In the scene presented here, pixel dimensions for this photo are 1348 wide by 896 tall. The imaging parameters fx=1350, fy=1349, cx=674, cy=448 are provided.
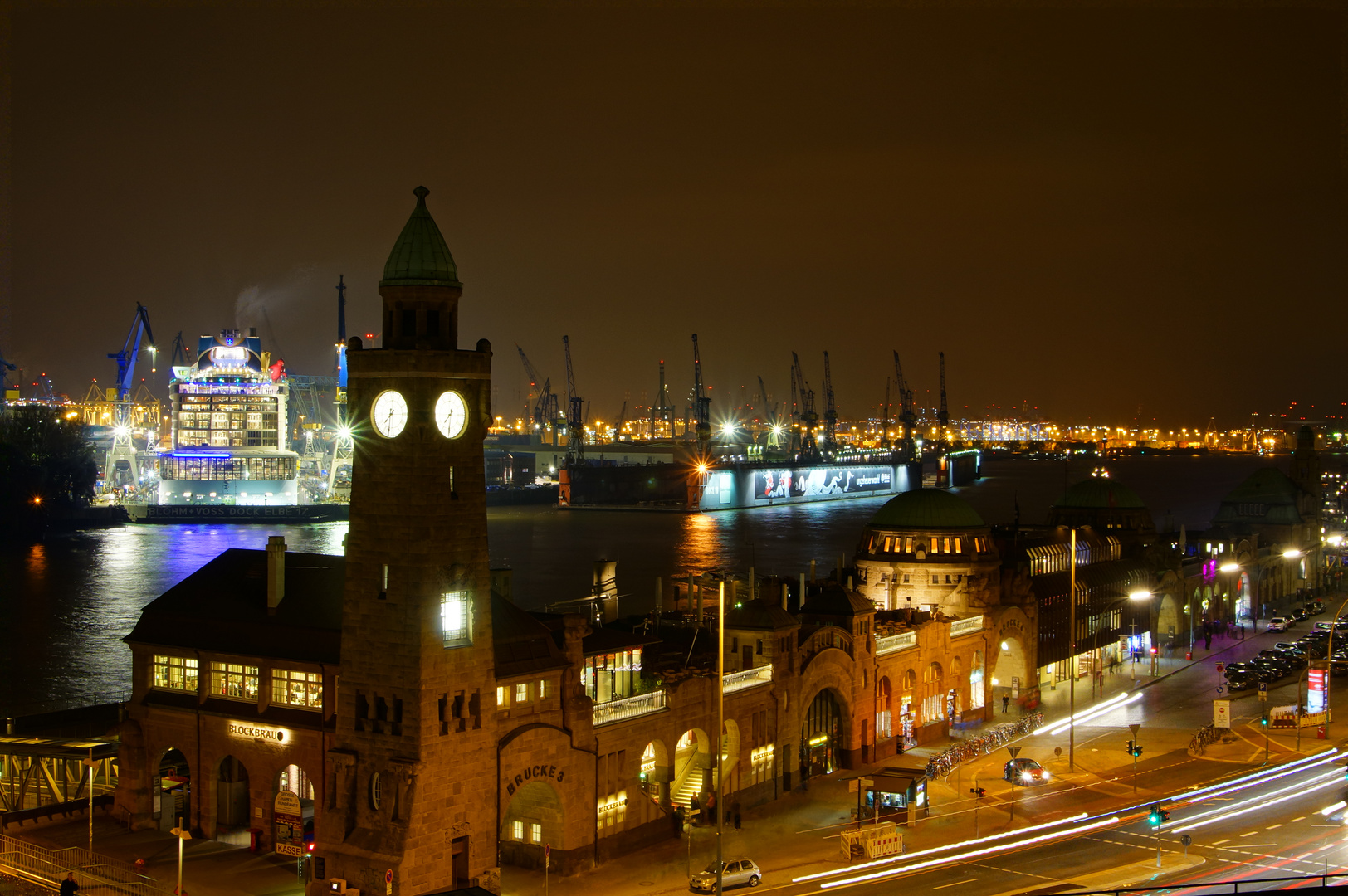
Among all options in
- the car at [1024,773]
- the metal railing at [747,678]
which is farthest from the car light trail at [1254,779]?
the metal railing at [747,678]

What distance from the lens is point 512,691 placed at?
45.8 metres

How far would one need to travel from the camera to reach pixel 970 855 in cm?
5003

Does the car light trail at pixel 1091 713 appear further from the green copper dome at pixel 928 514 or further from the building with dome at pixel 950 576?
the green copper dome at pixel 928 514

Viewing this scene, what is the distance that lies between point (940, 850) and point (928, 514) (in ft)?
112

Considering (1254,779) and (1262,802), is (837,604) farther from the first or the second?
(1254,779)

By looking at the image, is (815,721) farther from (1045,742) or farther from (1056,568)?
(1056,568)

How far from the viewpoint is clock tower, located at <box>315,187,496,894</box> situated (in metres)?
41.7

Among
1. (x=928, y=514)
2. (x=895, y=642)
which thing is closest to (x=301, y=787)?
(x=895, y=642)

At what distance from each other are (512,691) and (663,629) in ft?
66.6

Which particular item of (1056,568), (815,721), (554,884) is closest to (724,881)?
(554,884)

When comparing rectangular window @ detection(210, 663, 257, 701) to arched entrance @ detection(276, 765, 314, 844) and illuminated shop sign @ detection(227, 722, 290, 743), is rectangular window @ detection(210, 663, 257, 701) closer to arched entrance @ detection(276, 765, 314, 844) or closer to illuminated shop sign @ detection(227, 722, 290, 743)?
illuminated shop sign @ detection(227, 722, 290, 743)

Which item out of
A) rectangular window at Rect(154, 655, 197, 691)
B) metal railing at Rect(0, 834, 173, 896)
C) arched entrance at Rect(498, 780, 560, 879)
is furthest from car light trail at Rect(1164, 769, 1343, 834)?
rectangular window at Rect(154, 655, 197, 691)

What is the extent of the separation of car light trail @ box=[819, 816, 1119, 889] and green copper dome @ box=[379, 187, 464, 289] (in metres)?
24.2

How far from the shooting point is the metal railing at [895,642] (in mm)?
67812
